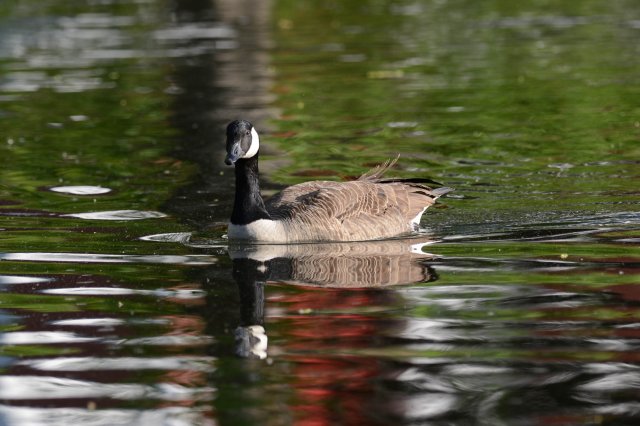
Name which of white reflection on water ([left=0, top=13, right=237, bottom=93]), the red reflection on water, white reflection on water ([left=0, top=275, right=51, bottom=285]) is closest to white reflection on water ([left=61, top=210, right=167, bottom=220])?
white reflection on water ([left=0, top=275, right=51, bottom=285])

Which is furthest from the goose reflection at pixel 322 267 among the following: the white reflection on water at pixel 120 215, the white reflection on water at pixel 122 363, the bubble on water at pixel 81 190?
the bubble on water at pixel 81 190

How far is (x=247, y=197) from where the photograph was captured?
43.7 feet

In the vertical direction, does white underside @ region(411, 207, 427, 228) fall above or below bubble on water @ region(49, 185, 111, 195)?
below

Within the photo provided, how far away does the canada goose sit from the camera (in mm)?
13078

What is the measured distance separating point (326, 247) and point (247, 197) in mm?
999

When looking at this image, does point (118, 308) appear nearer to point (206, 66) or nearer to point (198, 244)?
point (198, 244)

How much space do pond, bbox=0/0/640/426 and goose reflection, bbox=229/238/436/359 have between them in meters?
0.05

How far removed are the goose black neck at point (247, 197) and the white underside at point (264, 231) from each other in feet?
0.22

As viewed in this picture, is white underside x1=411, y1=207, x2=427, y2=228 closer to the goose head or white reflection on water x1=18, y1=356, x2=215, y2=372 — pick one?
the goose head

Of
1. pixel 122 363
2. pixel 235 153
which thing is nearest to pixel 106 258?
pixel 235 153

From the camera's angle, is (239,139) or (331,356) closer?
(331,356)

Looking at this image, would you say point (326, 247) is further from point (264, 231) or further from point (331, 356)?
point (331, 356)

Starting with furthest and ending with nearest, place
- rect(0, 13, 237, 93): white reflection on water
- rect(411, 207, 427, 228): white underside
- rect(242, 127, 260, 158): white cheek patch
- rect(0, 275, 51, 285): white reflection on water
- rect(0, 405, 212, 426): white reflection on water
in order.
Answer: rect(0, 13, 237, 93): white reflection on water, rect(411, 207, 427, 228): white underside, rect(242, 127, 260, 158): white cheek patch, rect(0, 275, 51, 285): white reflection on water, rect(0, 405, 212, 426): white reflection on water

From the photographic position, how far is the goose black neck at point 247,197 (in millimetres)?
13180
